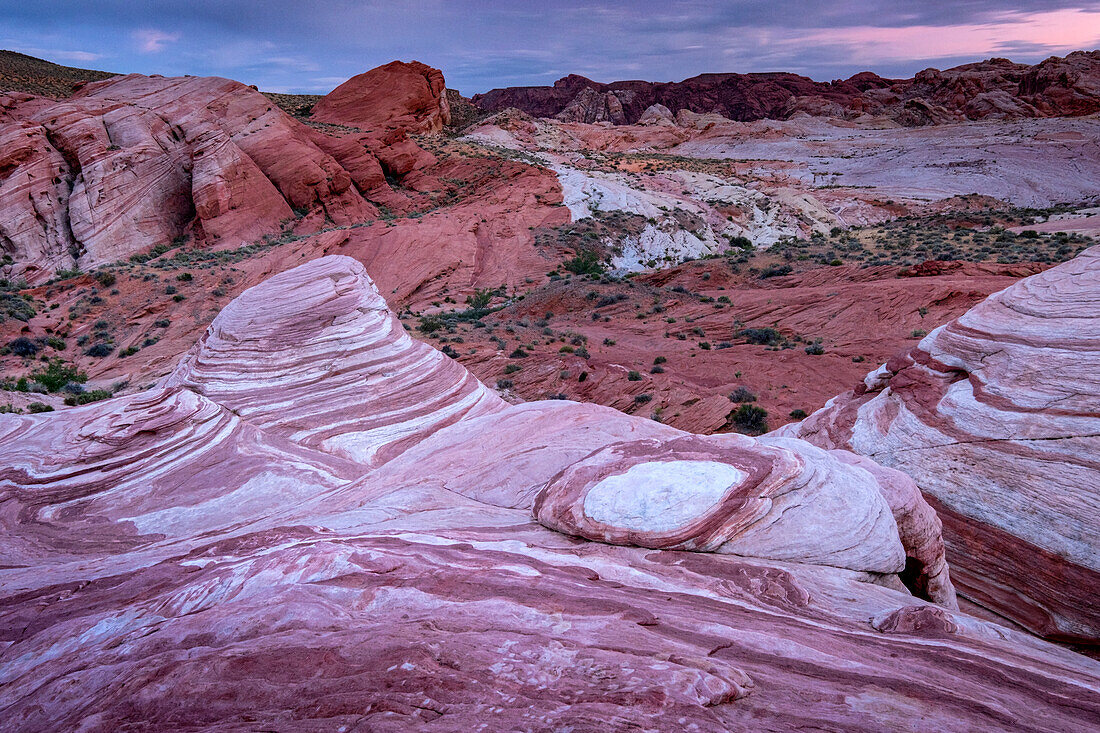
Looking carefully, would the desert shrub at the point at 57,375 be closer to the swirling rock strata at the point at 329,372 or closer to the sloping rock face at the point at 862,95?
the swirling rock strata at the point at 329,372

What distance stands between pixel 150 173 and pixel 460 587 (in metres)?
40.1

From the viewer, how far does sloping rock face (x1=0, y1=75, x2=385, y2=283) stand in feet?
96.5

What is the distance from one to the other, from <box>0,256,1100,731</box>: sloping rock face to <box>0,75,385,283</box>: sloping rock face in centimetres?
3095

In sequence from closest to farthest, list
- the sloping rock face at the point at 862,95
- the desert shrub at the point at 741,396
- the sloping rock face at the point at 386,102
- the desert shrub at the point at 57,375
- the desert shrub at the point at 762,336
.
Result: the desert shrub at the point at 741,396 → the desert shrub at the point at 57,375 → the desert shrub at the point at 762,336 → the sloping rock face at the point at 386,102 → the sloping rock face at the point at 862,95

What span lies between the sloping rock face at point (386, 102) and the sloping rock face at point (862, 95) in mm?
50655

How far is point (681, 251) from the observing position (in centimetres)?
3634

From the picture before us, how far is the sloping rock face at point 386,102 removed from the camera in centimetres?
5481

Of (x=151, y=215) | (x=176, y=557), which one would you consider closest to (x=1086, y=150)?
(x=176, y=557)

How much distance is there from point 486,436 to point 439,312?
18.7m

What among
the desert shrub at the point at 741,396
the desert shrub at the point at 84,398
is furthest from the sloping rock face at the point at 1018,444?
the desert shrub at the point at 84,398

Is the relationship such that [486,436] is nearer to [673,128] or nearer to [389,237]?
[389,237]

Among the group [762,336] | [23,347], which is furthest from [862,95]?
[23,347]

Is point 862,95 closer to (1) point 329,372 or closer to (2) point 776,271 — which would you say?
(2) point 776,271

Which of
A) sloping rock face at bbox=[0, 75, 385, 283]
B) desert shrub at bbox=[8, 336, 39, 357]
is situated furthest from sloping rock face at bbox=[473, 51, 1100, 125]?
desert shrub at bbox=[8, 336, 39, 357]
